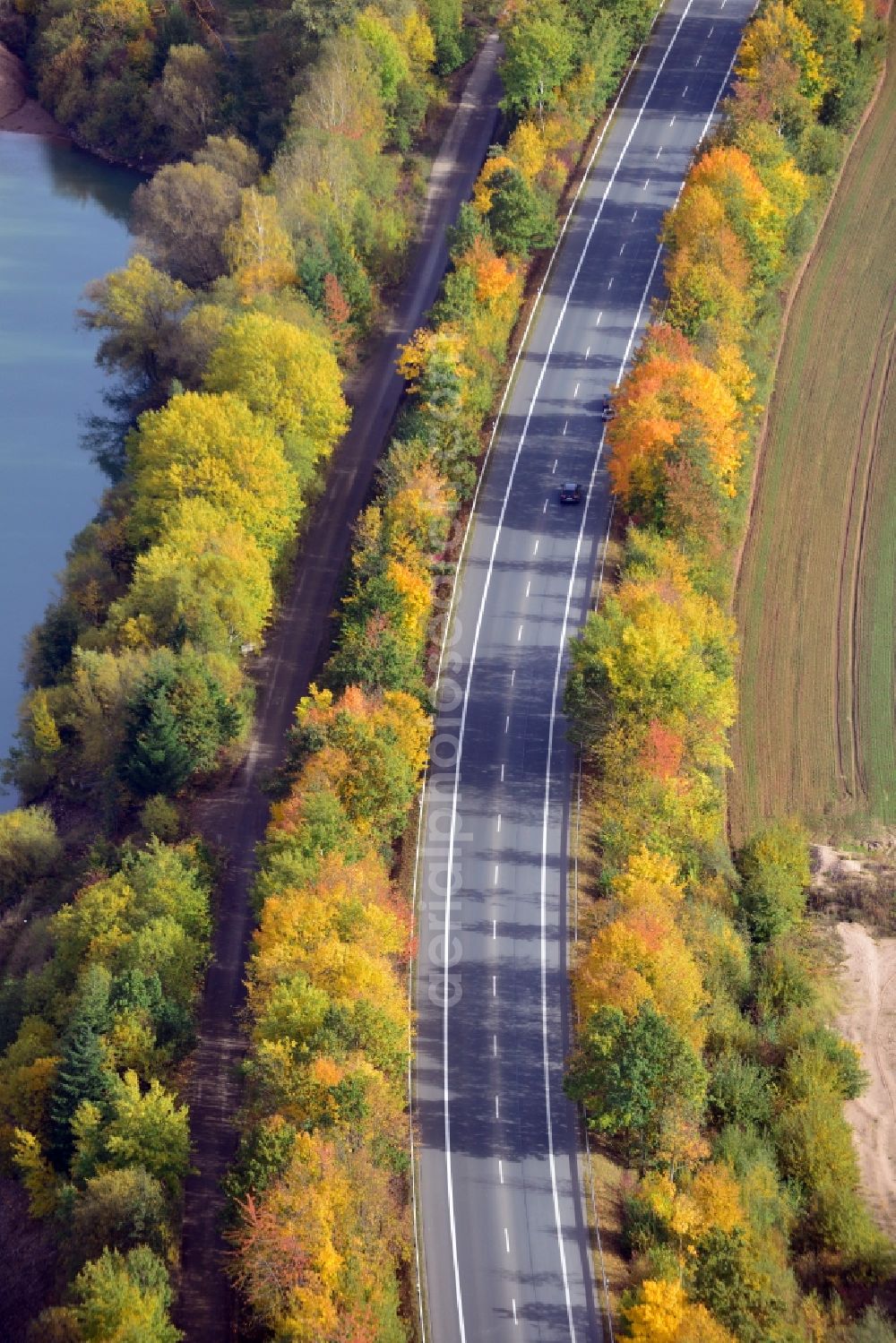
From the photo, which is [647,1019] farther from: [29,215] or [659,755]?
[29,215]

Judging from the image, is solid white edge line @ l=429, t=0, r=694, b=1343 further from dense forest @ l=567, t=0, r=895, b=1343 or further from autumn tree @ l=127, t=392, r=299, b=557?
autumn tree @ l=127, t=392, r=299, b=557

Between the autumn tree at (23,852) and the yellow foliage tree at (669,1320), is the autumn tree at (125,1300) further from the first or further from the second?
the autumn tree at (23,852)

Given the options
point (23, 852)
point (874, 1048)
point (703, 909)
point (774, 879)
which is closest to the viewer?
point (874, 1048)

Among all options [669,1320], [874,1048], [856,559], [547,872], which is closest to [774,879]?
[874,1048]

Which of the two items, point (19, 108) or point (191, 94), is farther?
point (19, 108)

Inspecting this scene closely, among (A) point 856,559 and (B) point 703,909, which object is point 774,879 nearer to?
(B) point 703,909

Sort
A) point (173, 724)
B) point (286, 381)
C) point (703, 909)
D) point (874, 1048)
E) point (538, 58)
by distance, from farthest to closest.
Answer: point (538, 58) → point (286, 381) → point (173, 724) → point (703, 909) → point (874, 1048)

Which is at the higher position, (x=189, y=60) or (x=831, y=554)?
(x=189, y=60)
